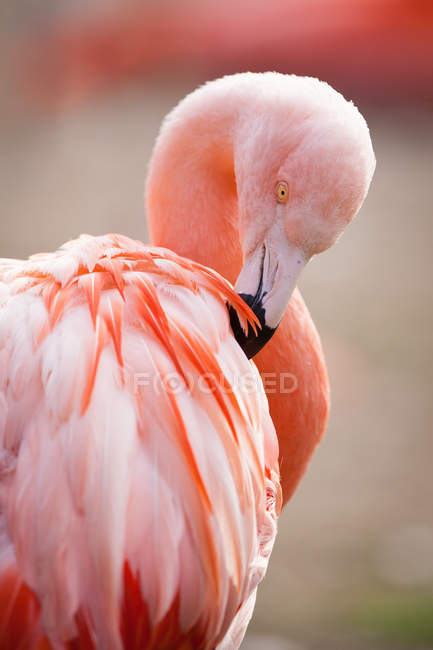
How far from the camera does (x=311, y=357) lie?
4.19 ft

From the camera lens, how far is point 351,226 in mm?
3781

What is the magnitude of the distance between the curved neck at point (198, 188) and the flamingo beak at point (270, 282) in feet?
0.55

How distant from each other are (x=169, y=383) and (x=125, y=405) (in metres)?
0.06

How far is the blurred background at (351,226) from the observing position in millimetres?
2035

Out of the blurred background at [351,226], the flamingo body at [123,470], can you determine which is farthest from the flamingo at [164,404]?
the blurred background at [351,226]

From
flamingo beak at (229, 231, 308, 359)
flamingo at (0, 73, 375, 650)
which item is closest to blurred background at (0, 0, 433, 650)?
flamingo at (0, 73, 375, 650)

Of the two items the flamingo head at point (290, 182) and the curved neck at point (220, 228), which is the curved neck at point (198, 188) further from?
the flamingo head at point (290, 182)

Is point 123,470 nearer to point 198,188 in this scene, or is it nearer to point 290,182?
point 290,182

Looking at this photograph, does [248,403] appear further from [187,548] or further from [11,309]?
[11,309]

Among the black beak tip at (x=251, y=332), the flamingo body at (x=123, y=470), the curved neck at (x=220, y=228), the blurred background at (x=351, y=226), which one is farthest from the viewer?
the blurred background at (x=351, y=226)

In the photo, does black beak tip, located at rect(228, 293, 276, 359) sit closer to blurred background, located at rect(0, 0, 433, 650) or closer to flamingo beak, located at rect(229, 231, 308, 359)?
flamingo beak, located at rect(229, 231, 308, 359)

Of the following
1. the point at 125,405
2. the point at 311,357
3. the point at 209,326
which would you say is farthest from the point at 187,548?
the point at 311,357

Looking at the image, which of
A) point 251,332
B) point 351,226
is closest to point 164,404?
point 251,332

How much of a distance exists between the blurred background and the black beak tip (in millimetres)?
1067
